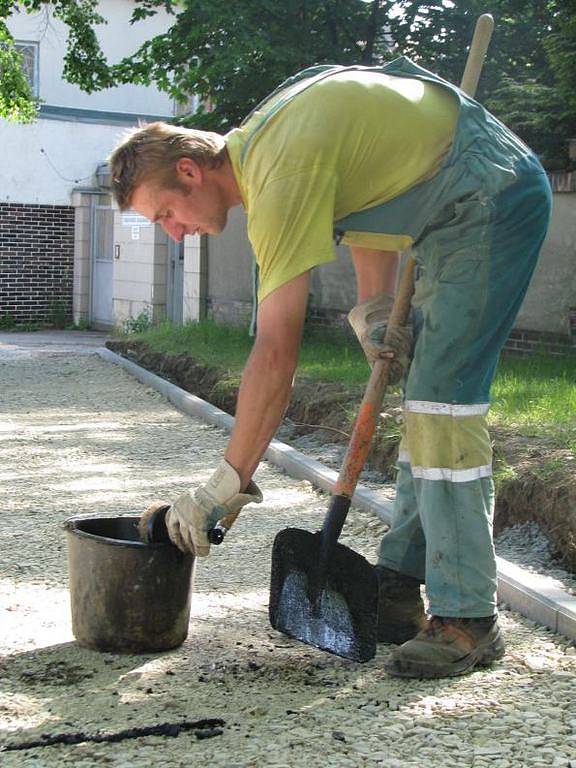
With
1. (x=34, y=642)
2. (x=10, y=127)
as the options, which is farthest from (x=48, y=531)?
(x=10, y=127)

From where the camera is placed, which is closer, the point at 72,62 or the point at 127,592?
the point at 127,592

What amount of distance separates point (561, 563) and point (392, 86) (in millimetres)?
→ 2299

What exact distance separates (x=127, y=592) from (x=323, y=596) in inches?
24.8

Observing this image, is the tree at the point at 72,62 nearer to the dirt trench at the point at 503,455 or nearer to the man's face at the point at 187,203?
the dirt trench at the point at 503,455

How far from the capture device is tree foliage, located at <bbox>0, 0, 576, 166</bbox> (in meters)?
11.8

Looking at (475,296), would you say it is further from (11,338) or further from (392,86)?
(11,338)

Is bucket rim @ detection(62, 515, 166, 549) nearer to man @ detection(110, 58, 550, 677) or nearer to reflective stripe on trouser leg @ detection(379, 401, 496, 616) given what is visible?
man @ detection(110, 58, 550, 677)

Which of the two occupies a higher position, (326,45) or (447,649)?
(326,45)

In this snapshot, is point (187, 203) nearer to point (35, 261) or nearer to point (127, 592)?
point (127, 592)

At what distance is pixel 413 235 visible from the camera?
3.52 metres

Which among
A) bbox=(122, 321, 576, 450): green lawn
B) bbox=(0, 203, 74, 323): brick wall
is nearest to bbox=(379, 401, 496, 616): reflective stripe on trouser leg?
bbox=(122, 321, 576, 450): green lawn

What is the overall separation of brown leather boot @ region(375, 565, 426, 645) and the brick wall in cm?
1840

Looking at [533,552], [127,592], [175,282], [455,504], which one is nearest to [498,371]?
[533,552]

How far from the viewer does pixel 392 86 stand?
3.40m
